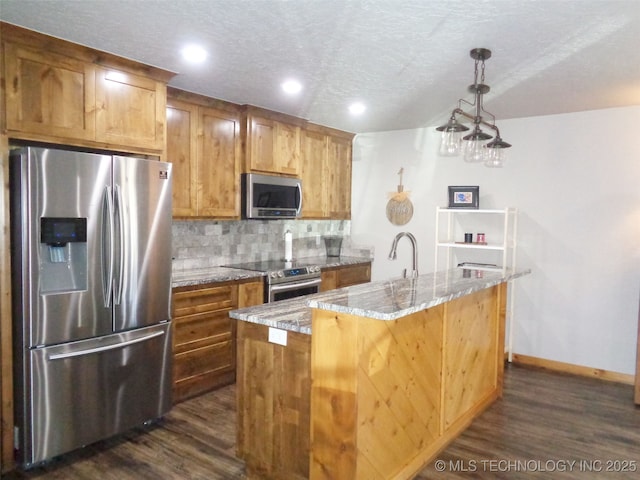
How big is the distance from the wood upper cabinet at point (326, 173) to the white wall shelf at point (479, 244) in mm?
→ 1207

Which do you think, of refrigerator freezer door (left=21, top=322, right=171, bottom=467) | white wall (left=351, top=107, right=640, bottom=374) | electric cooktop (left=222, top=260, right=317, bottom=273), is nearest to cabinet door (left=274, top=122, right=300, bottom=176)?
electric cooktop (left=222, top=260, right=317, bottom=273)

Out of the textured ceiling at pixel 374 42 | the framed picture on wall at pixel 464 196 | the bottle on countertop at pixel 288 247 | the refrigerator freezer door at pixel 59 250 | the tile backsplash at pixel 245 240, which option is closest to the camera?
the textured ceiling at pixel 374 42

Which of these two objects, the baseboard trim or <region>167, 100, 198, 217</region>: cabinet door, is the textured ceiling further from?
the baseboard trim

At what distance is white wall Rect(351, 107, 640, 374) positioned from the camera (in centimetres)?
403

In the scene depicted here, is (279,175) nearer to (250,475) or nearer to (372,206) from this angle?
(372,206)

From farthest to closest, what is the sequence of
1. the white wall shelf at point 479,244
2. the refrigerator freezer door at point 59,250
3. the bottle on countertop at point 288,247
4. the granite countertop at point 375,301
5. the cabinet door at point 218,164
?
the bottle on countertop at point 288,247, the white wall shelf at point 479,244, the cabinet door at point 218,164, the refrigerator freezer door at point 59,250, the granite countertop at point 375,301

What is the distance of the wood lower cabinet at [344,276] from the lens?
15.5 ft

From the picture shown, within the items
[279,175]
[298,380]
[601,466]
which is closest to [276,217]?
[279,175]

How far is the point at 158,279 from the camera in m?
3.03

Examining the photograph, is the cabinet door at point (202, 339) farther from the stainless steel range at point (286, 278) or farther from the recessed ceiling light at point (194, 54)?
the recessed ceiling light at point (194, 54)

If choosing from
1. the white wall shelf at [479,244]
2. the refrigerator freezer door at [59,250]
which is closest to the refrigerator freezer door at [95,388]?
the refrigerator freezer door at [59,250]

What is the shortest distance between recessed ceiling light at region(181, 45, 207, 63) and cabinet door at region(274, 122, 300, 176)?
1.58 m

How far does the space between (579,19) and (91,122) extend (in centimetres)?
275

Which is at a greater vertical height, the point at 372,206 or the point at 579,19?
the point at 579,19
